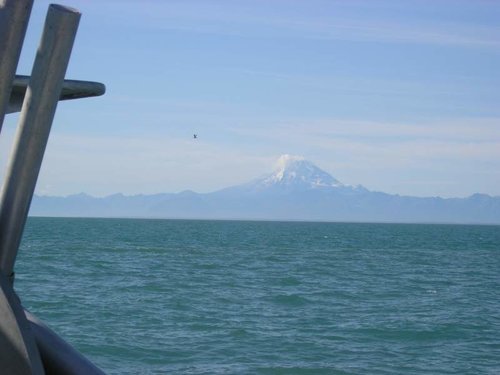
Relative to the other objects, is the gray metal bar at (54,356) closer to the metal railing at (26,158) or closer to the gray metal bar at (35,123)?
the metal railing at (26,158)

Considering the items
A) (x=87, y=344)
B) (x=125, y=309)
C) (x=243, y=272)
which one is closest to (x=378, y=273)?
(x=243, y=272)

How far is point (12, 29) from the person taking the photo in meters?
3.23

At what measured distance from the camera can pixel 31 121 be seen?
3.41 metres

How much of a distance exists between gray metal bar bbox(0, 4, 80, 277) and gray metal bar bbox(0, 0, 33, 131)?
0.13 meters

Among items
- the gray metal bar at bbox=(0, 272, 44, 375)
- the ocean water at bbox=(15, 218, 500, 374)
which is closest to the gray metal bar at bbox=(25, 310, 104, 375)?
the gray metal bar at bbox=(0, 272, 44, 375)

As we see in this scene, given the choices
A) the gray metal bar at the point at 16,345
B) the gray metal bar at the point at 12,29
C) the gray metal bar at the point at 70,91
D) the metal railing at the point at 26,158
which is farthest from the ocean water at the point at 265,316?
the gray metal bar at the point at 12,29

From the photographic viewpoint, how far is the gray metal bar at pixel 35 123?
3373mm

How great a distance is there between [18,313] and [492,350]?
67.1ft

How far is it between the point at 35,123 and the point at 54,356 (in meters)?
0.84

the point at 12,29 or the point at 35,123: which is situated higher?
the point at 12,29

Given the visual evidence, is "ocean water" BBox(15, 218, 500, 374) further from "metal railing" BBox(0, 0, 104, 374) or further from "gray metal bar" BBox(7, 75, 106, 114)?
"metal railing" BBox(0, 0, 104, 374)

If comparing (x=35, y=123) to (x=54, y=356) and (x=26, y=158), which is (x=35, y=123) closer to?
(x=26, y=158)

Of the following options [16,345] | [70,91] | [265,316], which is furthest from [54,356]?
[265,316]

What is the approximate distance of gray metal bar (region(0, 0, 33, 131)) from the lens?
10.6 feet
